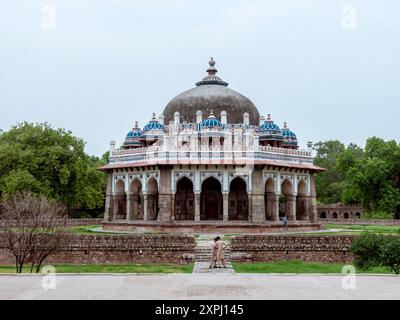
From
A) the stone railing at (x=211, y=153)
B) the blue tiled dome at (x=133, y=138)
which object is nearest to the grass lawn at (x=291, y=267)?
the stone railing at (x=211, y=153)

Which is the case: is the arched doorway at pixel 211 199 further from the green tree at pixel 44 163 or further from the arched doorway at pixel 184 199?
the green tree at pixel 44 163

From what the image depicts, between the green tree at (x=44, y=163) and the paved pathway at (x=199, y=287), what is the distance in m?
25.2

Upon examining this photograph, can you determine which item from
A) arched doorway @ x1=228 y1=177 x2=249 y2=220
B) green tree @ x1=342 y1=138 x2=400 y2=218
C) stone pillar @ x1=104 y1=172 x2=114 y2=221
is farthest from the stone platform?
green tree @ x1=342 y1=138 x2=400 y2=218

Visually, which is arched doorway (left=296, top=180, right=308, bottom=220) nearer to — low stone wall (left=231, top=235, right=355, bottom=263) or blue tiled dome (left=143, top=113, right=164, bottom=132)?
blue tiled dome (left=143, top=113, right=164, bottom=132)

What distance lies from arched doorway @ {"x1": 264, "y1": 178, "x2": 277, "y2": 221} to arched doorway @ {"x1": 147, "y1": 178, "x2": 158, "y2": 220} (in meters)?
6.57

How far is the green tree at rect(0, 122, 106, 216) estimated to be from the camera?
3800 cm

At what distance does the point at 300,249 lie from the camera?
2258 centimetres

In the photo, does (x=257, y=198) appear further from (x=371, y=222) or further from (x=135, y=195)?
(x=371, y=222)

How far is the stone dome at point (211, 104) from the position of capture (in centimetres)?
3738

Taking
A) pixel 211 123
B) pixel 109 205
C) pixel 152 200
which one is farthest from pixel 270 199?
pixel 109 205
